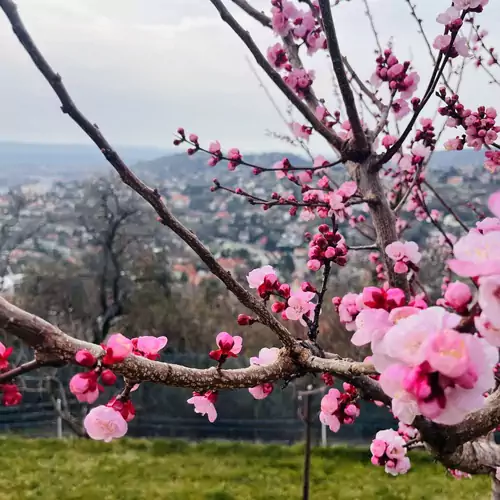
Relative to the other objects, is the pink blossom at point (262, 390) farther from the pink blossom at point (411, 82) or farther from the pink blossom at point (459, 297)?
the pink blossom at point (411, 82)

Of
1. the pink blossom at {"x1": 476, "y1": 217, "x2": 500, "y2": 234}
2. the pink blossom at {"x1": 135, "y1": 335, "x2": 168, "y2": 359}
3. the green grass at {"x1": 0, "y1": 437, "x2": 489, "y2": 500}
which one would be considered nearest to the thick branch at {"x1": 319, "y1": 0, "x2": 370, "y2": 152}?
the pink blossom at {"x1": 476, "y1": 217, "x2": 500, "y2": 234}

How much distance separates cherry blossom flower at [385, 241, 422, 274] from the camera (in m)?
1.46

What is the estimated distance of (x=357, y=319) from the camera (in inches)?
29.0

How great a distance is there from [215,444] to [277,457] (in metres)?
0.78

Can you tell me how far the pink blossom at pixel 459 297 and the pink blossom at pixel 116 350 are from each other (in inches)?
17.2

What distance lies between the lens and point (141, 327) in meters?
8.99

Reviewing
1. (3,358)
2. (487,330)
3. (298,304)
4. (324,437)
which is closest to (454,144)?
(298,304)

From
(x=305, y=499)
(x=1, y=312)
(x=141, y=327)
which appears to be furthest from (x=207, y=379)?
(x=141, y=327)

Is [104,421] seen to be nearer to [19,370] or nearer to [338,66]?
[19,370]

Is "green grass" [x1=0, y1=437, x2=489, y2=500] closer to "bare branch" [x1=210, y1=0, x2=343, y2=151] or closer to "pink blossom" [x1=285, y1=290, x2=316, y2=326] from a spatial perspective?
"pink blossom" [x1=285, y1=290, x2=316, y2=326]

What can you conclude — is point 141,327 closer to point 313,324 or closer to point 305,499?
point 305,499

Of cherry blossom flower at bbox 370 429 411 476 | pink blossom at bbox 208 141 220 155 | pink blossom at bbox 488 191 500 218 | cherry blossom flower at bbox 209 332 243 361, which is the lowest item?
cherry blossom flower at bbox 370 429 411 476

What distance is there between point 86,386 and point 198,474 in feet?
15.5

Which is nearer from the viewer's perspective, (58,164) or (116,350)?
(116,350)
